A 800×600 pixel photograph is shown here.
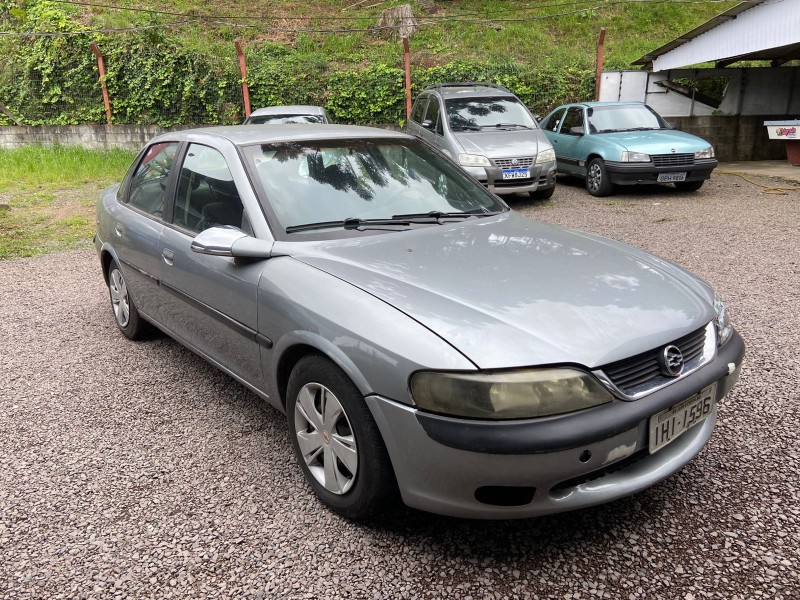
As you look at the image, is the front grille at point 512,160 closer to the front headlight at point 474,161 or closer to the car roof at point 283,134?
the front headlight at point 474,161

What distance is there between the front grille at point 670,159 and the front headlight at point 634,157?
110 mm

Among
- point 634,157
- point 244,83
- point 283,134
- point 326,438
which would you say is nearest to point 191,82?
point 244,83

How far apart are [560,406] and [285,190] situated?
178 centimetres

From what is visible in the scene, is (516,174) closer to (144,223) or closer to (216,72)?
(144,223)

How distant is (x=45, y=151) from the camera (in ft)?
48.3

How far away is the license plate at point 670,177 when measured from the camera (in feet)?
33.1

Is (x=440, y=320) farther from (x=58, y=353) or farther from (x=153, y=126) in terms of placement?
(x=153, y=126)

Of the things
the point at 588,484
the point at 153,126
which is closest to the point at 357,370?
the point at 588,484

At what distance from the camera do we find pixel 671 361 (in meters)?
2.28

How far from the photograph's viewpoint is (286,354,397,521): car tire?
2293 millimetres

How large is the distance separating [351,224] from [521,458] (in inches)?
59.7

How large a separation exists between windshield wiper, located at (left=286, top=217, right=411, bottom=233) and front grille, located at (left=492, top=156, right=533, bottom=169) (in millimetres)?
6656

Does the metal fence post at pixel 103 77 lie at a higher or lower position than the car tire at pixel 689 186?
higher

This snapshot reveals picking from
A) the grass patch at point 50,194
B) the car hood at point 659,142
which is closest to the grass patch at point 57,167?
the grass patch at point 50,194
